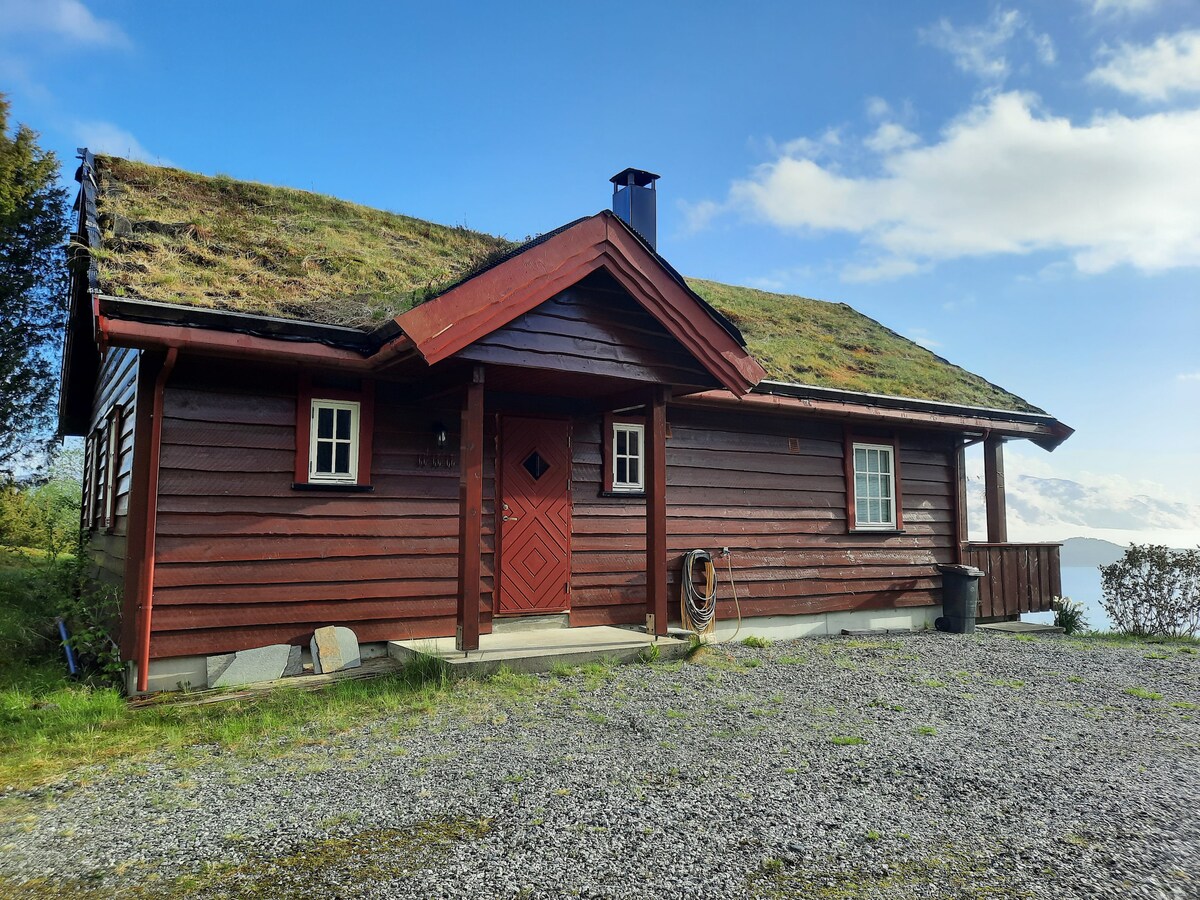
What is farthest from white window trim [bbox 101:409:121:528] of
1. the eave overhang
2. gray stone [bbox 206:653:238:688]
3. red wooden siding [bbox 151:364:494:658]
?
the eave overhang

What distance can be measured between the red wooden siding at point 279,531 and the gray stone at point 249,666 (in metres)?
0.10

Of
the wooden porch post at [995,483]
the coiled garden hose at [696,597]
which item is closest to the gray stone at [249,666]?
the coiled garden hose at [696,597]

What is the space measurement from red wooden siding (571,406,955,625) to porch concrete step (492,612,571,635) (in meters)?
0.19

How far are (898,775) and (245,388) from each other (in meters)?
5.99

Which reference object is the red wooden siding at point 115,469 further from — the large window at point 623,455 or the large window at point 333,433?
the large window at point 623,455

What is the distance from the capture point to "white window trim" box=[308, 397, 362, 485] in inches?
294

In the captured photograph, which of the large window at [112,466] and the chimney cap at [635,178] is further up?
the chimney cap at [635,178]

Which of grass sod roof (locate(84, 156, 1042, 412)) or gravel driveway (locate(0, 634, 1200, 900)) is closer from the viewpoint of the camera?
gravel driveway (locate(0, 634, 1200, 900))

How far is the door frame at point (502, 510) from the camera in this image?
844cm

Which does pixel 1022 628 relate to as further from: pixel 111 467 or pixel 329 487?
pixel 111 467

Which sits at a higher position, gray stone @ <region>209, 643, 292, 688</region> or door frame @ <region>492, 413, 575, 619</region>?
door frame @ <region>492, 413, 575, 619</region>

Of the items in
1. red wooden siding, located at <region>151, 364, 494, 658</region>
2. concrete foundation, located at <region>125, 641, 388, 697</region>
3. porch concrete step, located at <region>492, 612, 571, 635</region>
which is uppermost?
red wooden siding, located at <region>151, 364, 494, 658</region>

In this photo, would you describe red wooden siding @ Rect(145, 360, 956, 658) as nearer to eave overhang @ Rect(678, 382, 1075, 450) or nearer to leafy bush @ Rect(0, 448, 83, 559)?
eave overhang @ Rect(678, 382, 1075, 450)

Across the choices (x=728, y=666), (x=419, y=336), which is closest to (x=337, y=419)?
(x=419, y=336)
